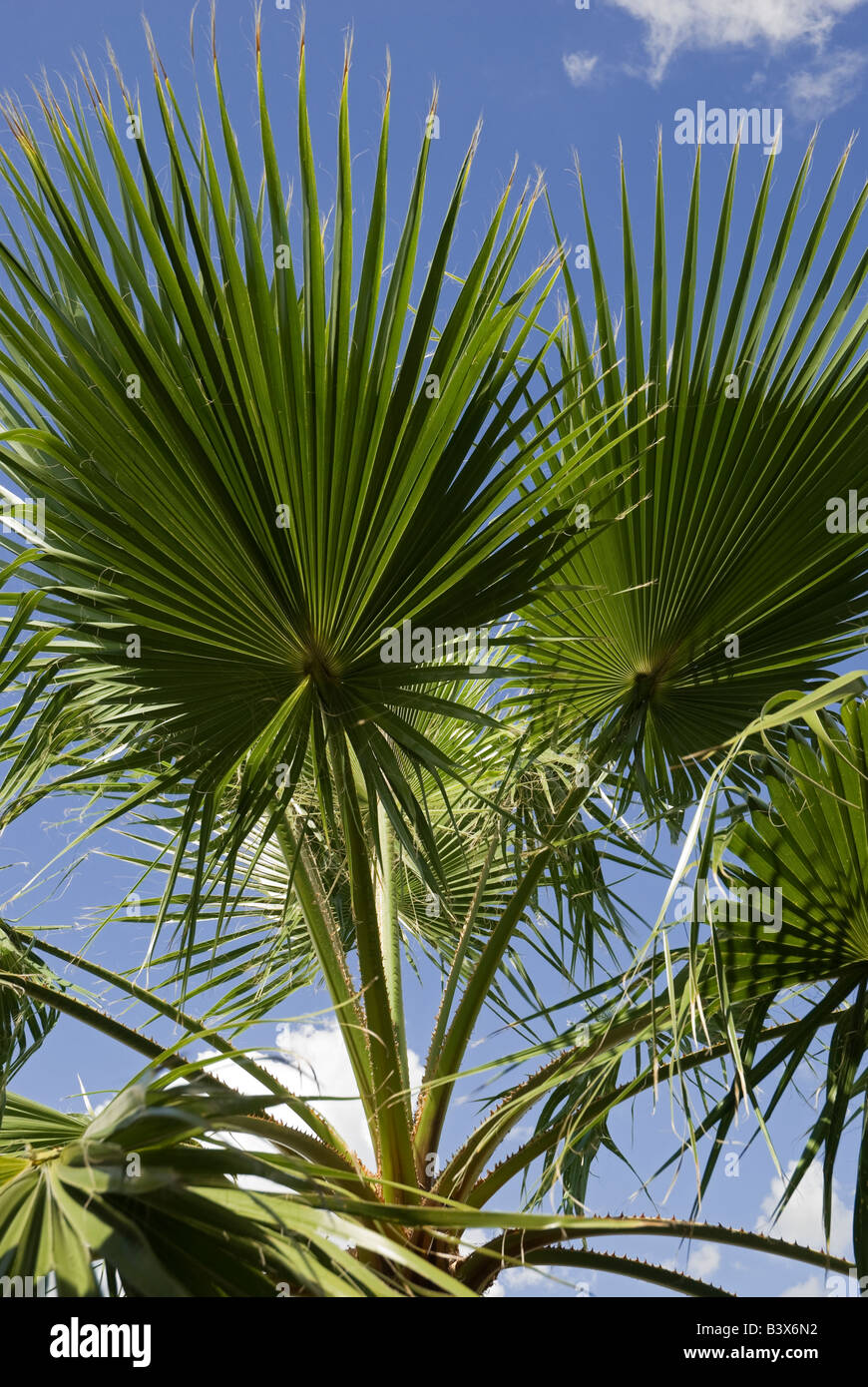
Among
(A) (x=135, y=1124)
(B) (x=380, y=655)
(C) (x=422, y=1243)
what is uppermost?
(B) (x=380, y=655)

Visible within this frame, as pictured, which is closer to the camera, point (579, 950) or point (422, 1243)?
point (422, 1243)

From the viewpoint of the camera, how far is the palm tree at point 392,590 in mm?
1813

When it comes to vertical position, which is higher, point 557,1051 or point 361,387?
point 361,387

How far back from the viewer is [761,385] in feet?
7.52

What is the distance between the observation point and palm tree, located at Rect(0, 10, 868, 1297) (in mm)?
1813

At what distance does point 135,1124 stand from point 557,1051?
1.17m

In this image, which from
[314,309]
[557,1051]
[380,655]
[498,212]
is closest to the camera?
[314,309]

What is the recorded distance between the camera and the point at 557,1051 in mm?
2217

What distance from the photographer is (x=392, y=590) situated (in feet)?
6.64
